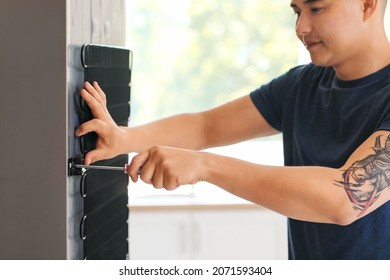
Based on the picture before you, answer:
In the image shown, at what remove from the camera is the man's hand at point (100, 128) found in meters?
1.51

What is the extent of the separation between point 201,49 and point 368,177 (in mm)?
2390

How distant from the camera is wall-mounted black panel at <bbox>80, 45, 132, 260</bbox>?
1.53 metres

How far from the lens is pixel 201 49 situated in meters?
3.88

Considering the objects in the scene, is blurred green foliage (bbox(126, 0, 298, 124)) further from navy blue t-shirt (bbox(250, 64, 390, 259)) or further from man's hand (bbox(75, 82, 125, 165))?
man's hand (bbox(75, 82, 125, 165))

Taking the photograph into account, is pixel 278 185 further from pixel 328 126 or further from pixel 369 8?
pixel 369 8
